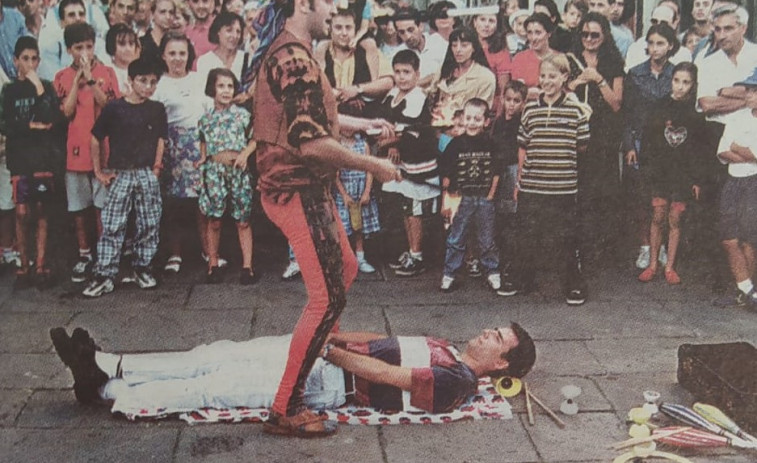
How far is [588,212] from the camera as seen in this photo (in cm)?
486

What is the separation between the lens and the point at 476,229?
15.7 feet

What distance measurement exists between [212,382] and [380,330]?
2.90 feet

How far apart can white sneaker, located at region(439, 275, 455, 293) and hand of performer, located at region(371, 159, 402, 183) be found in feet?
2.03

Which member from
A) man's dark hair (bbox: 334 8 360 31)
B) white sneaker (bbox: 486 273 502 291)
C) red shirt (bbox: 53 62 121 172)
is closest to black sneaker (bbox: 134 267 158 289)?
red shirt (bbox: 53 62 121 172)

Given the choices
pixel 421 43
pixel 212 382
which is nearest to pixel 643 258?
pixel 421 43

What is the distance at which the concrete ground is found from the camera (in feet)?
12.9

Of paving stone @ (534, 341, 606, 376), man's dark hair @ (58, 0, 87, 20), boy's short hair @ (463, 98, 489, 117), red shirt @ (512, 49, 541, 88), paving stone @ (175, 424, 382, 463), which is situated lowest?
paving stone @ (175, 424, 382, 463)

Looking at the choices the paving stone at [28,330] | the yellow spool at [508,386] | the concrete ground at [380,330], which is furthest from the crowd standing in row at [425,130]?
the yellow spool at [508,386]

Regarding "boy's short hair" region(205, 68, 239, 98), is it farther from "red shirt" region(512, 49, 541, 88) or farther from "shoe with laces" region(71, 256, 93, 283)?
"red shirt" region(512, 49, 541, 88)

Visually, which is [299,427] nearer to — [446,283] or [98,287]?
[446,283]

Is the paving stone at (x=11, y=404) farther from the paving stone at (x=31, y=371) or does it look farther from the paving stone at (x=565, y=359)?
the paving stone at (x=565, y=359)

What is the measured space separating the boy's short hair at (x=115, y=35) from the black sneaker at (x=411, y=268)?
5.98 ft

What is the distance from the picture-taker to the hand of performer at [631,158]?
16.0 feet

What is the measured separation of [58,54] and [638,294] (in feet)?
10.9
